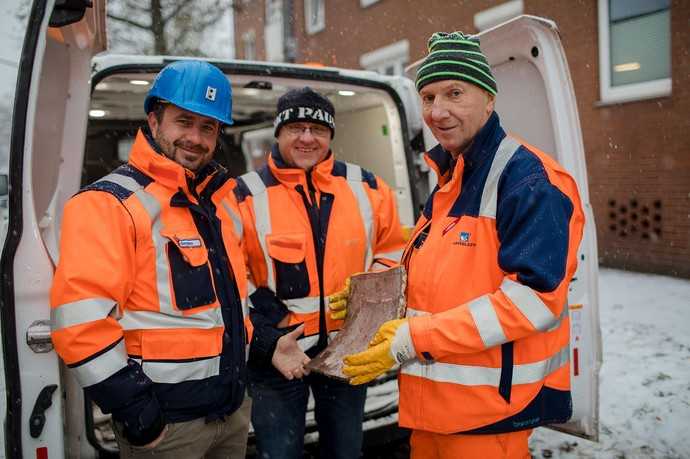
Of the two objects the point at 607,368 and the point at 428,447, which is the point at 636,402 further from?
the point at 428,447

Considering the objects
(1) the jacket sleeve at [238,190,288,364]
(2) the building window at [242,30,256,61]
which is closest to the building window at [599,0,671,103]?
(1) the jacket sleeve at [238,190,288,364]

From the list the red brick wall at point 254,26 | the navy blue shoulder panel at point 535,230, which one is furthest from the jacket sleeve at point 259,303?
the red brick wall at point 254,26

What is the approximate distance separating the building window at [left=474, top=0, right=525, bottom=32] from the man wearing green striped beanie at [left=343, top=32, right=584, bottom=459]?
7376 millimetres

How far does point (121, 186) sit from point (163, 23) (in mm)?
8336

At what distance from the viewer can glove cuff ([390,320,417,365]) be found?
1674 millimetres

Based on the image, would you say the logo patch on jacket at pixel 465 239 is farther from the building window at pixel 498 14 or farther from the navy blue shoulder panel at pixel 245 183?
the building window at pixel 498 14

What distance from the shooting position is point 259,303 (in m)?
2.42

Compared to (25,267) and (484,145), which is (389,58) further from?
(25,267)

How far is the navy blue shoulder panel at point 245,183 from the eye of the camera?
7.94ft

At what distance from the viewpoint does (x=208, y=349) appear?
1.80 metres

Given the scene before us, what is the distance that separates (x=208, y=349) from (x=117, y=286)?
1.20 feet

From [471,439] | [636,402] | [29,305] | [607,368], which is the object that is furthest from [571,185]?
[607,368]

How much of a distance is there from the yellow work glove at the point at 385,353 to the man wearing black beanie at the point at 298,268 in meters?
0.54

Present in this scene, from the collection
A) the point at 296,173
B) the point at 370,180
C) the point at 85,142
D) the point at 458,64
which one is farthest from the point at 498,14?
the point at 458,64
